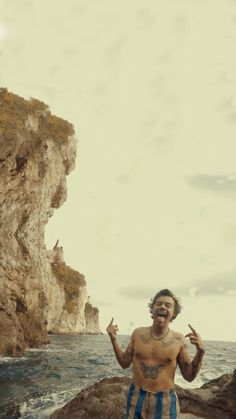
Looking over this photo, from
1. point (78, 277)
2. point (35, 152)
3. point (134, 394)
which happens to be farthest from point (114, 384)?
point (78, 277)

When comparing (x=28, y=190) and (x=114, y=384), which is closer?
(x=114, y=384)

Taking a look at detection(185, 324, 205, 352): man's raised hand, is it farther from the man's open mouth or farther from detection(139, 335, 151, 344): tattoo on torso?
detection(139, 335, 151, 344): tattoo on torso

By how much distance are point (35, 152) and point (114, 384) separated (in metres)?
27.4

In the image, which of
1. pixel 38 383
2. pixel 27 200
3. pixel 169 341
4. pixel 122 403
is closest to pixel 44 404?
pixel 38 383

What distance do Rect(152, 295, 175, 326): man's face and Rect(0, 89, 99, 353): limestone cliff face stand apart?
68.2 feet

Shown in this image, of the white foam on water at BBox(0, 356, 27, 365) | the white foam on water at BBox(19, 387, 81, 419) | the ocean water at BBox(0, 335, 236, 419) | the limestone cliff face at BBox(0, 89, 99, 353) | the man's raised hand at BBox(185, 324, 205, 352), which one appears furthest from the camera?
the limestone cliff face at BBox(0, 89, 99, 353)

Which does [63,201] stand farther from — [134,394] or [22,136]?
[134,394]

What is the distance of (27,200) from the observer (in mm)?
32094

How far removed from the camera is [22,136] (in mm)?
28812

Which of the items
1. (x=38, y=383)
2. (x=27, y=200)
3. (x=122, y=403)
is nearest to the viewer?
(x=122, y=403)

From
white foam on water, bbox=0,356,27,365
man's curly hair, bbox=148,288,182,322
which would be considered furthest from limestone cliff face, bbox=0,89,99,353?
man's curly hair, bbox=148,288,182,322

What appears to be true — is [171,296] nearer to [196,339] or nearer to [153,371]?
[196,339]

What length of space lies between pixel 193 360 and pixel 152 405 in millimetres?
720

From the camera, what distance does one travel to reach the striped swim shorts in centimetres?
423
